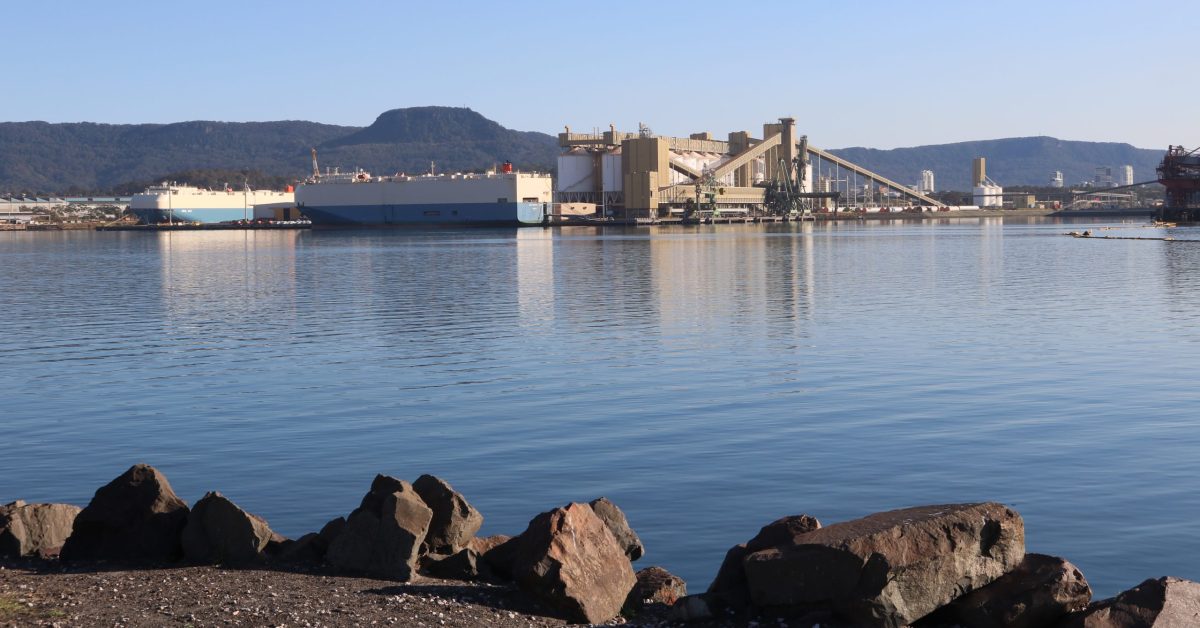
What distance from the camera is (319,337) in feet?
99.3

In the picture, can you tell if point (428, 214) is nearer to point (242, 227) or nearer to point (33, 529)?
point (242, 227)

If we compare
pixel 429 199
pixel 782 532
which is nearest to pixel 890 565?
pixel 782 532

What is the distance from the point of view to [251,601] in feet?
29.9

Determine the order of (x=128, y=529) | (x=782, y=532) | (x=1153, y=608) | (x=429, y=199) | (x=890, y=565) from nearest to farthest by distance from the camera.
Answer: (x=1153, y=608), (x=890, y=565), (x=782, y=532), (x=128, y=529), (x=429, y=199)

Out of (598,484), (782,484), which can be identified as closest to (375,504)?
(598,484)

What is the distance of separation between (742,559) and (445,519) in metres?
2.65

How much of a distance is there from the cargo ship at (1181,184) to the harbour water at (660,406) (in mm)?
104578

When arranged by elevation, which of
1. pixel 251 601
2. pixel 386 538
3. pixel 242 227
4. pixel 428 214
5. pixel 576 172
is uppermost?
pixel 576 172

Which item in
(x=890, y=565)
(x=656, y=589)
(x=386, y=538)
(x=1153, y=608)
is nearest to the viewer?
(x=1153, y=608)

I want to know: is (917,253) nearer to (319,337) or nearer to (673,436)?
(319,337)

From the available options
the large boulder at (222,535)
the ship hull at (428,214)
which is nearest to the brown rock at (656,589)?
the large boulder at (222,535)

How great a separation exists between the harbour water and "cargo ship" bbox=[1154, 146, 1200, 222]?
105 m

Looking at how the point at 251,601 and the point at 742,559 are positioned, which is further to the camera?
the point at 742,559

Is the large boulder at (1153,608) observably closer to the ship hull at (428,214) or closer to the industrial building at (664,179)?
the ship hull at (428,214)
